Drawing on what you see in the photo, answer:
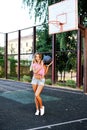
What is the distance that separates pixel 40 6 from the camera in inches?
941

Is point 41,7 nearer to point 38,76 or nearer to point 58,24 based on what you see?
point 58,24

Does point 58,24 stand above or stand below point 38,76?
above

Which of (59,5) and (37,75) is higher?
(59,5)

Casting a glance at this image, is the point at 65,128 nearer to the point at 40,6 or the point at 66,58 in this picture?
the point at 66,58

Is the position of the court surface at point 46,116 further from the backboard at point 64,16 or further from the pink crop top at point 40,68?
the backboard at point 64,16

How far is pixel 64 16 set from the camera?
17.6 m

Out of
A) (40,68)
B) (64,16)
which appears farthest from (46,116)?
(64,16)

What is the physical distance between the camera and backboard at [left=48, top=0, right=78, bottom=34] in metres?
16.8

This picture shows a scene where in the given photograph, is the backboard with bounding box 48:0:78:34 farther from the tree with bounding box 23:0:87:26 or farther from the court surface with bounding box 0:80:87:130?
the court surface with bounding box 0:80:87:130

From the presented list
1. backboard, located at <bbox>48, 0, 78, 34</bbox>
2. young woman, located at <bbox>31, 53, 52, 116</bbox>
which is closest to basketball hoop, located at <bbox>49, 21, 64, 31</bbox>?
backboard, located at <bbox>48, 0, 78, 34</bbox>

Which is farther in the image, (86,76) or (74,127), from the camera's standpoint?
(86,76)

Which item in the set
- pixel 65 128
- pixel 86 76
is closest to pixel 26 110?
pixel 65 128

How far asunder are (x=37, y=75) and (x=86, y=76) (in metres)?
7.20

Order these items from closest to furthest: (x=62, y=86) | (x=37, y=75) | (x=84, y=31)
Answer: (x=37, y=75), (x=84, y=31), (x=62, y=86)
